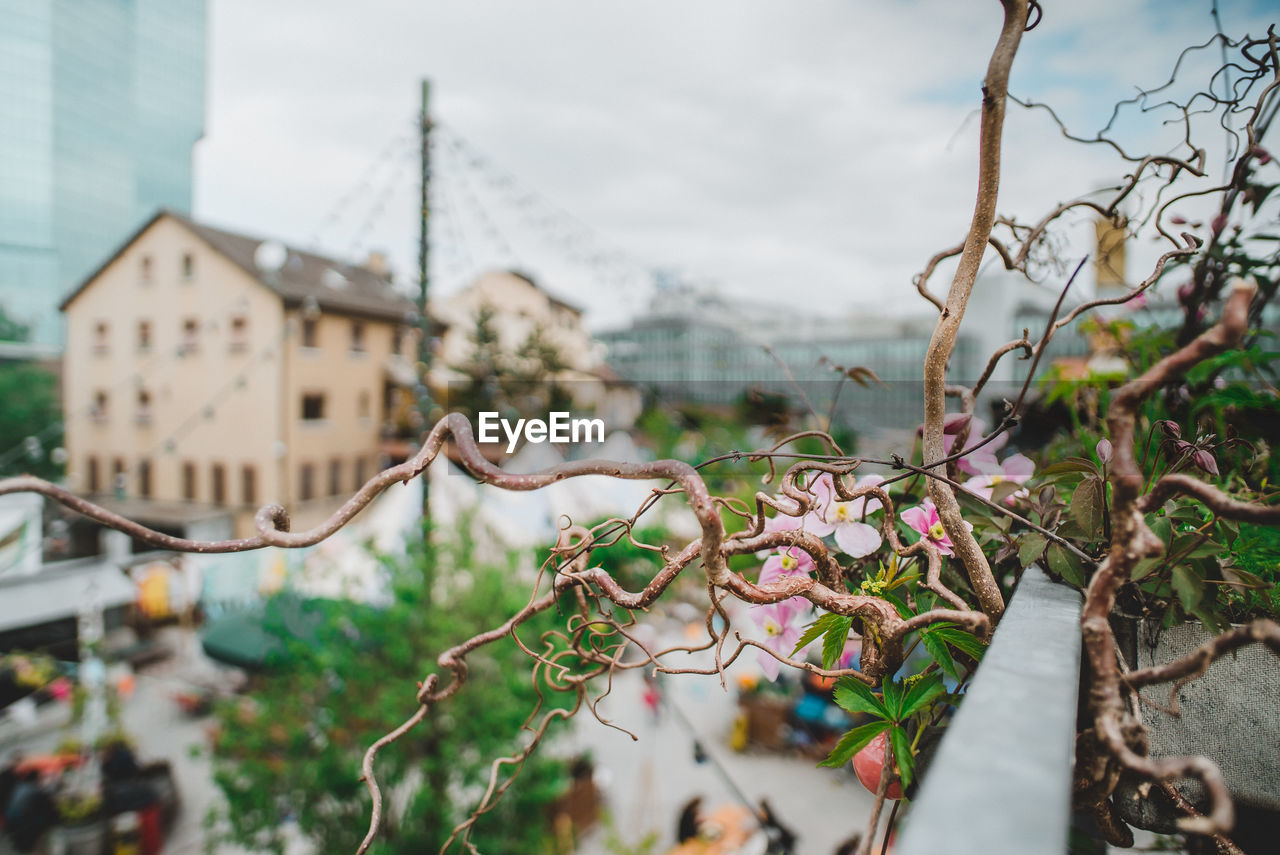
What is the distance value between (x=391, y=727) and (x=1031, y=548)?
3.27 m

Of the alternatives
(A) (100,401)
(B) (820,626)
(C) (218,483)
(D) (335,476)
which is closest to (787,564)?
(B) (820,626)

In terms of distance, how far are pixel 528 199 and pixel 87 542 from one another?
14010 millimetres

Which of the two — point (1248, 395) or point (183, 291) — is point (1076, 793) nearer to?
point (1248, 395)

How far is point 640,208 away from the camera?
1286cm

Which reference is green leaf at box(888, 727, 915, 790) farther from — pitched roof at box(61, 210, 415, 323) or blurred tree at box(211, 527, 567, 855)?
pitched roof at box(61, 210, 415, 323)

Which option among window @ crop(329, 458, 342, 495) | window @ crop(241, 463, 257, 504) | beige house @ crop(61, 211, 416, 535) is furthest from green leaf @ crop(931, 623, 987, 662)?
window @ crop(329, 458, 342, 495)

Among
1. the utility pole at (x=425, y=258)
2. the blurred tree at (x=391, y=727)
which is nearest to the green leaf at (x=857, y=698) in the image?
the utility pole at (x=425, y=258)

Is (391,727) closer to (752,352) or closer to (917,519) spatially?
(752,352)

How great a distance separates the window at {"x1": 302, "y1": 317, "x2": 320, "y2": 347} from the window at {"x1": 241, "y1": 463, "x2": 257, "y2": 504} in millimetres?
2462

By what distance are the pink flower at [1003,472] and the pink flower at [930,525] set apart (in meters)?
0.09

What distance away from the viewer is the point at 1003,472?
67 cm

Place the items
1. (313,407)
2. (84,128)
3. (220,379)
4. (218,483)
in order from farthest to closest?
1. (84,128)
2. (313,407)
3. (218,483)
4. (220,379)

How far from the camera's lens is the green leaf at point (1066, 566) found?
1.60 feet

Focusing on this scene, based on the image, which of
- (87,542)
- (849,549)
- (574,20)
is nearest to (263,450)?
(87,542)
